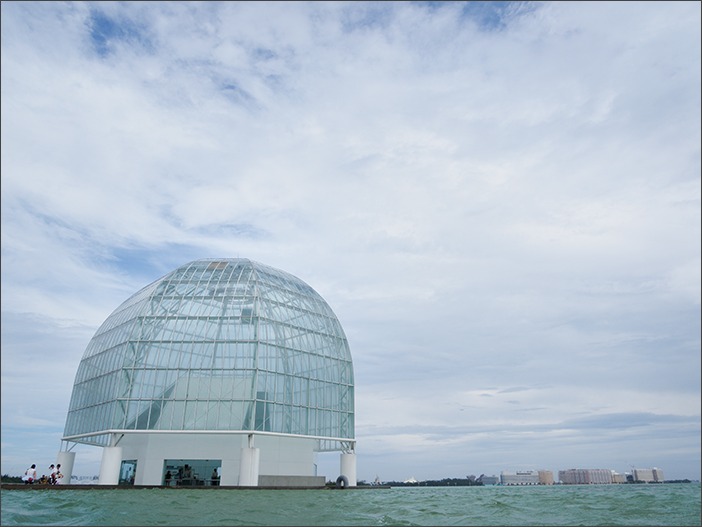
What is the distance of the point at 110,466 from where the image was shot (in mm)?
43219

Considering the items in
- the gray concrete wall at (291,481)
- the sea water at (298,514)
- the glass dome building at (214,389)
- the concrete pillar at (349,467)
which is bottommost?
the sea water at (298,514)

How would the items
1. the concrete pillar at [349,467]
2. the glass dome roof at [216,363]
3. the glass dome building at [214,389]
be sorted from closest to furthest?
1. the glass dome building at [214,389]
2. the glass dome roof at [216,363]
3. the concrete pillar at [349,467]

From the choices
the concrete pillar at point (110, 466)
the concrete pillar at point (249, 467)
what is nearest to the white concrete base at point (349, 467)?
the concrete pillar at point (249, 467)

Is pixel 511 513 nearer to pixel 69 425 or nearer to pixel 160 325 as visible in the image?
pixel 160 325

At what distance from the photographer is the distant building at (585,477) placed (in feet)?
488

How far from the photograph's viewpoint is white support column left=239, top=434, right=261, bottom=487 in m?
42.6

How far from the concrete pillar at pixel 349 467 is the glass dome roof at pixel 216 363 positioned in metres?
2.09

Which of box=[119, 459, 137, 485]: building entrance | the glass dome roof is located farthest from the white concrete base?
box=[119, 459, 137, 485]: building entrance

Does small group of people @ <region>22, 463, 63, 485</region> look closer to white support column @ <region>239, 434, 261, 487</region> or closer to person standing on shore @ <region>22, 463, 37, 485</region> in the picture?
person standing on shore @ <region>22, 463, 37, 485</region>

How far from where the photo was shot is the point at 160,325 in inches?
1908

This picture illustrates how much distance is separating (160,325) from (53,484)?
15.4 m

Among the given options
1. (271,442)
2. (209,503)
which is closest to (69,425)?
(271,442)

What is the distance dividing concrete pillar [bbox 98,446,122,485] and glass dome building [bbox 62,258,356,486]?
0.08 metres

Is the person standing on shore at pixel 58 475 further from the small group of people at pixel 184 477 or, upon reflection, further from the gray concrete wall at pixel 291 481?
the gray concrete wall at pixel 291 481
